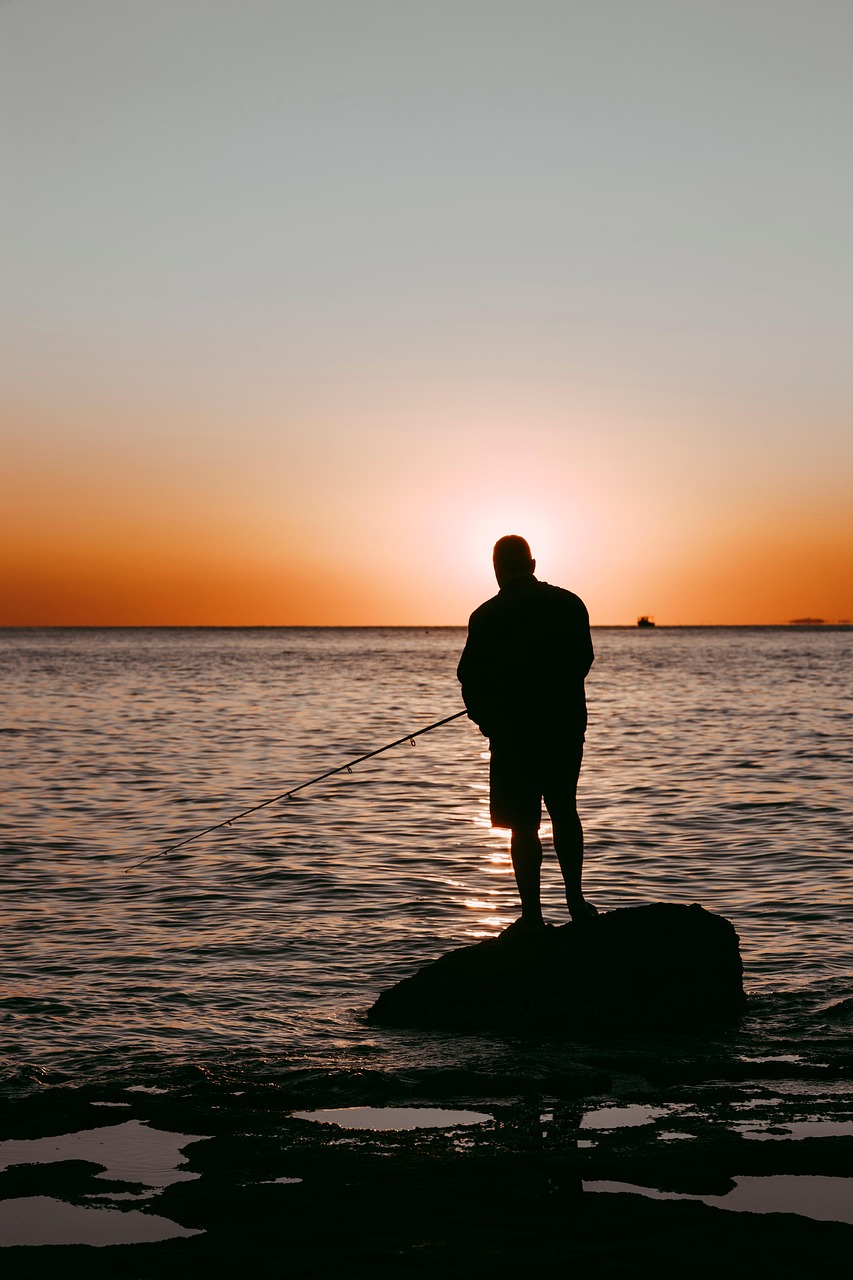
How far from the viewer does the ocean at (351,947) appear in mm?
5301

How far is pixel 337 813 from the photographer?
16.6m

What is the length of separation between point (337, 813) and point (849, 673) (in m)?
49.3

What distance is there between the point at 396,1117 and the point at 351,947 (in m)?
3.90

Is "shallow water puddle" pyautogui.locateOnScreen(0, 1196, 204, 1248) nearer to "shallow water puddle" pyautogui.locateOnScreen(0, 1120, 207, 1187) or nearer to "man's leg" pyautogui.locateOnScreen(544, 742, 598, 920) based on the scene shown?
"shallow water puddle" pyautogui.locateOnScreen(0, 1120, 207, 1187)

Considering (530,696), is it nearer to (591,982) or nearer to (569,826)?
(569,826)

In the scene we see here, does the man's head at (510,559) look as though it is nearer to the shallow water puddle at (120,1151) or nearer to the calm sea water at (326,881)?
the calm sea water at (326,881)

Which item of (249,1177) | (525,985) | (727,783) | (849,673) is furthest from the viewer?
(849,673)

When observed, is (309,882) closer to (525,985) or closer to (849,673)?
(525,985)

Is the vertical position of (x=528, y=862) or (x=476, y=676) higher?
(x=476, y=676)

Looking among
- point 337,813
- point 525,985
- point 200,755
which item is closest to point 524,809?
point 525,985

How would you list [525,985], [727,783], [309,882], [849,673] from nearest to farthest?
[525,985] < [309,882] < [727,783] < [849,673]

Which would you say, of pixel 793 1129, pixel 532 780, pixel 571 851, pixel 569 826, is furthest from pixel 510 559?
pixel 793 1129

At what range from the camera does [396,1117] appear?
18.3 feet

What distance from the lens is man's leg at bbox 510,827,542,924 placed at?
7.34m
